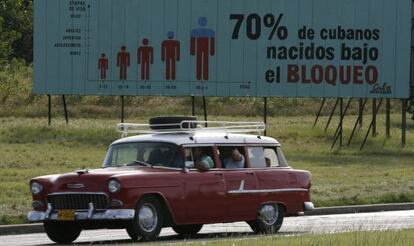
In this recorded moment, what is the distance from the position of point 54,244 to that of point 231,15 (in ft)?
97.8

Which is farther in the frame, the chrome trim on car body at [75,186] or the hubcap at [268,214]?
the hubcap at [268,214]

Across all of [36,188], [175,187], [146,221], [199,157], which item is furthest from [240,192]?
[36,188]

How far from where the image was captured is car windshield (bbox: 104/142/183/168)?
61.0ft

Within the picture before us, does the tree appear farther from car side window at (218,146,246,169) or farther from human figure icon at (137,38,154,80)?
car side window at (218,146,246,169)

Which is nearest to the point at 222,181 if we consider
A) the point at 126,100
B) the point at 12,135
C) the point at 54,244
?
the point at 54,244

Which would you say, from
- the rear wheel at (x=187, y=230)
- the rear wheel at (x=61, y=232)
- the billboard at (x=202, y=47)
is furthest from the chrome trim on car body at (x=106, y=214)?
the billboard at (x=202, y=47)

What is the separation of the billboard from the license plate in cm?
2913

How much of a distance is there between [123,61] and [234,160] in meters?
28.0

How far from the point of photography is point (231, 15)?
47.2m

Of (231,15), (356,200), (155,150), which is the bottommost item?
(356,200)

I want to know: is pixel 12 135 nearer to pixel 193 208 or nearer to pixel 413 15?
pixel 413 15

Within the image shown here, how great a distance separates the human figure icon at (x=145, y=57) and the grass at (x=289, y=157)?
108 inches

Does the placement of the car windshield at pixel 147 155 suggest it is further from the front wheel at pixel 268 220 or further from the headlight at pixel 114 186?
the front wheel at pixel 268 220

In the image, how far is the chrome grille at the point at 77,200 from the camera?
1745cm
